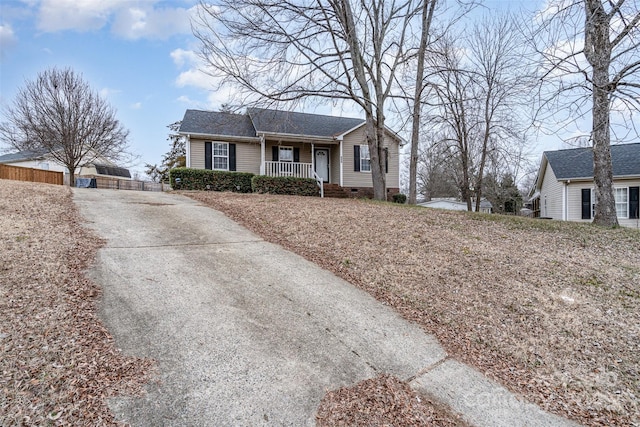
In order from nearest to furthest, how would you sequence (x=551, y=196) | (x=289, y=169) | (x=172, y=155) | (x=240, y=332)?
(x=240, y=332) < (x=289, y=169) < (x=551, y=196) < (x=172, y=155)

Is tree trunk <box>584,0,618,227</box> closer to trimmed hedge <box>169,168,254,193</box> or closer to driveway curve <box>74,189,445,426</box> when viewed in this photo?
driveway curve <box>74,189,445,426</box>

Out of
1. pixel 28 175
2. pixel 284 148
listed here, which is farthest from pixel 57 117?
pixel 284 148

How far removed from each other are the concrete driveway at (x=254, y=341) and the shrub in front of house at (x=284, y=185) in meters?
9.17

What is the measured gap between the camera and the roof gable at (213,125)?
15.1 m

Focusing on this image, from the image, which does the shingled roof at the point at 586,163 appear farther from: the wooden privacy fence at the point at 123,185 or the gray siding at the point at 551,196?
the wooden privacy fence at the point at 123,185

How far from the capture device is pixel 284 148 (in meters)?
16.9

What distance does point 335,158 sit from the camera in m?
17.4

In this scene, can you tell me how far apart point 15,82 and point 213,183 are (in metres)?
12.8

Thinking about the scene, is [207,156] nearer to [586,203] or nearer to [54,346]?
[54,346]

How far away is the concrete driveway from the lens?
88.4 inches

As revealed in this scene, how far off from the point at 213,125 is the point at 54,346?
45.7ft

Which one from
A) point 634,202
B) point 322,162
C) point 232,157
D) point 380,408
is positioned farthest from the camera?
point 322,162

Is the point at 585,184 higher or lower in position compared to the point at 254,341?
higher

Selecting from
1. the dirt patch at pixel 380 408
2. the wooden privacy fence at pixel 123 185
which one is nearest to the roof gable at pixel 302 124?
the wooden privacy fence at pixel 123 185
